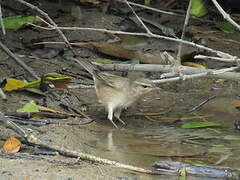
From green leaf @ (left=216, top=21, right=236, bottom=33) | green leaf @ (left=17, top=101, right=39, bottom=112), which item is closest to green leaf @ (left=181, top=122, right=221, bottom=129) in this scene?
green leaf @ (left=17, top=101, right=39, bottom=112)

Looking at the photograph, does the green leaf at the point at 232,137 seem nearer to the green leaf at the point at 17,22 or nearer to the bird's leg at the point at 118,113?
the bird's leg at the point at 118,113

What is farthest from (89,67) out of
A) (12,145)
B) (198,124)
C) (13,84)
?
(12,145)

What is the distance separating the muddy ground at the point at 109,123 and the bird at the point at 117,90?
0.16m

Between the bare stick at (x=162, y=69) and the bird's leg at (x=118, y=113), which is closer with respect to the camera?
the bare stick at (x=162, y=69)

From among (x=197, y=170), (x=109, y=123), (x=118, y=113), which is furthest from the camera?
(x=118, y=113)

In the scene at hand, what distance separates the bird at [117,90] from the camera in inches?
284

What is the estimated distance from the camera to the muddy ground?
5074 millimetres

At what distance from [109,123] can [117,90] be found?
0.49 metres

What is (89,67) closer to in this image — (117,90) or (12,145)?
(117,90)

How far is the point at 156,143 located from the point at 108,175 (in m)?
1.24

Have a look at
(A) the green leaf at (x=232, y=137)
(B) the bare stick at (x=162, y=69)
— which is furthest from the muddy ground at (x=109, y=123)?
(B) the bare stick at (x=162, y=69)

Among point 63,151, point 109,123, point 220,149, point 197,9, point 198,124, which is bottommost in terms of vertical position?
point 109,123

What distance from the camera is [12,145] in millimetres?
5344

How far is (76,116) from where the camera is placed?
6684mm
